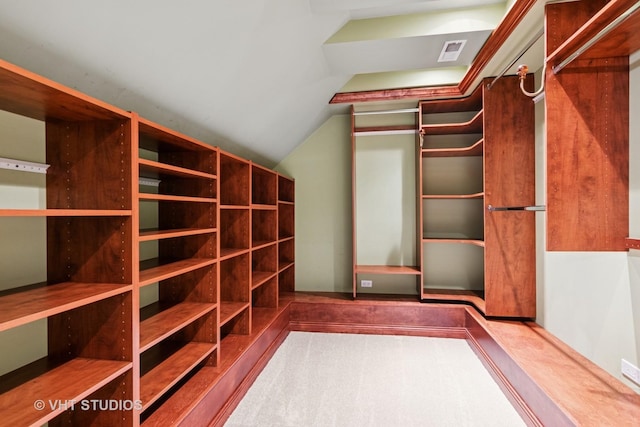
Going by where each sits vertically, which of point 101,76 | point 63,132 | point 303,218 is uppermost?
point 101,76

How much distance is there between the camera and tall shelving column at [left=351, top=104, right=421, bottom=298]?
393 centimetres

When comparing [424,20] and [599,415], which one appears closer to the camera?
[599,415]

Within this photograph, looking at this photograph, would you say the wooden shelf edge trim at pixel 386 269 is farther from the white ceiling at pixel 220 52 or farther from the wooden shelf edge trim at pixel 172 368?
the wooden shelf edge trim at pixel 172 368

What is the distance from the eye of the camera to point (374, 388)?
240 cm

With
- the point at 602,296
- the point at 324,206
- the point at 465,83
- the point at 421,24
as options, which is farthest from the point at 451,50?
the point at 324,206

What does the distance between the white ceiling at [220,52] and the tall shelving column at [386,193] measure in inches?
30.6

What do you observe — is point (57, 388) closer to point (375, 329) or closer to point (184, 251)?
point (184, 251)

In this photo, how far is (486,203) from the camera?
2961mm

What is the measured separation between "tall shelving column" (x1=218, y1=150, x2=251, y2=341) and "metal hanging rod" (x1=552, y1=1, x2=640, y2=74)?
2.10m

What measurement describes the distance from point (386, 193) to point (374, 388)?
2261mm

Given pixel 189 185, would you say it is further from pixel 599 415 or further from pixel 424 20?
pixel 599 415

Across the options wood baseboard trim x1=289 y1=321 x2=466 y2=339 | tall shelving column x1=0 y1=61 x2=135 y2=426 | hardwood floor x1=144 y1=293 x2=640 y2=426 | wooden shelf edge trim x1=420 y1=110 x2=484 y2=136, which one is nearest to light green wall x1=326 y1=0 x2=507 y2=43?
wooden shelf edge trim x1=420 y1=110 x2=484 y2=136

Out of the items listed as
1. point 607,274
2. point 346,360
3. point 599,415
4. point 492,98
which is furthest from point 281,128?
point 599,415

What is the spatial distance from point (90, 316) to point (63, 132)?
2.70 feet
